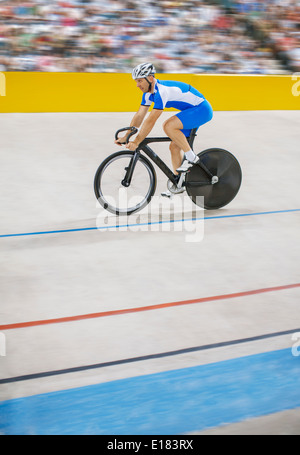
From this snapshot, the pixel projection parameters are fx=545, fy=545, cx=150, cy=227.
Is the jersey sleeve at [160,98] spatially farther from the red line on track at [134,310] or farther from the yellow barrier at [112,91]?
the yellow barrier at [112,91]

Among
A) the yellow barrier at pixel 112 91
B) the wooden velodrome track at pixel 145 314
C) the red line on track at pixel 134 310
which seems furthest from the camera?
the yellow barrier at pixel 112 91

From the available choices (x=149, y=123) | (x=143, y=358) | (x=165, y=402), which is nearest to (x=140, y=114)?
(x=149, y=123)

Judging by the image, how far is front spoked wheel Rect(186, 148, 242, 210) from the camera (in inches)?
196

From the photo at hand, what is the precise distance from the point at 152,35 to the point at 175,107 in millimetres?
5053

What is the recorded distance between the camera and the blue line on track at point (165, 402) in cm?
226

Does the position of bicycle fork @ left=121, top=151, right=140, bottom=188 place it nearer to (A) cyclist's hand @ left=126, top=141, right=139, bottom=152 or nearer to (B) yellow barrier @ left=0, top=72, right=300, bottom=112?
(A) cyclist's hand @ left=126, top=141, right=139, bottom=152

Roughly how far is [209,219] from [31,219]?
1.61 meters

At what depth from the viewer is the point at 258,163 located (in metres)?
7.04

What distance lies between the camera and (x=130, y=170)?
15.3 ft

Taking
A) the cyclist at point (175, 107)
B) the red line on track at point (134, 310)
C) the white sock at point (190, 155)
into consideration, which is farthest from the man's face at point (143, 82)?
the red line on track at point (134, 310)

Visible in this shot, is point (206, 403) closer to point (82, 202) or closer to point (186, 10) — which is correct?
point (82, 202)

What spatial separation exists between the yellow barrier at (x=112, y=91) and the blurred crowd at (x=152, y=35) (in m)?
0.22

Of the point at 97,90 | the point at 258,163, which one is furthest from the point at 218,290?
the point at 97,90

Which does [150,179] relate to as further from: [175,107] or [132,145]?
[175,107]
